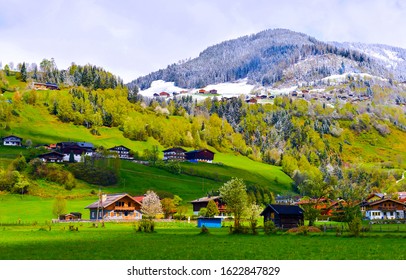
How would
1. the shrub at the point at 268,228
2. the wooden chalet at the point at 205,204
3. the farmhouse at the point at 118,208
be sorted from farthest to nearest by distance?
the wooden chalet at the point at 205,204 < the farmhouse at the point at 118,208 < the shrub at the point at 268,228

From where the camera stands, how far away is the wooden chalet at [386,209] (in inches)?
5906

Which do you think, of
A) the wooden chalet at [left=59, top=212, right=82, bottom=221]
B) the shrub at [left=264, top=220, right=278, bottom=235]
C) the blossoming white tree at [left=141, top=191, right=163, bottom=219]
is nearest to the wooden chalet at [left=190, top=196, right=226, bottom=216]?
the blossoming white tree at [left=141, top=191, right=163, bottom=219]

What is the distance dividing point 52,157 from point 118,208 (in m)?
71.2

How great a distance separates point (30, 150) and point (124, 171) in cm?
3497

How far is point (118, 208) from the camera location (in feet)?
418

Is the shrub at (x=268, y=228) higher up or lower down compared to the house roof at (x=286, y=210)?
lower down

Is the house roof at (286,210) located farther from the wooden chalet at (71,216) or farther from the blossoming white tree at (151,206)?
the wooden chalet at (71,216)

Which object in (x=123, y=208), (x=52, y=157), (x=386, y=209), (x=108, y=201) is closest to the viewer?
(x=108, y=201)

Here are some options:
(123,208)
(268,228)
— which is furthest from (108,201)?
(268,228)

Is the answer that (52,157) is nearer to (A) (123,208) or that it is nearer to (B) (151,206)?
(A) (123,208)

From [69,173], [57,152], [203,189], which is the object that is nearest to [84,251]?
[69,173]

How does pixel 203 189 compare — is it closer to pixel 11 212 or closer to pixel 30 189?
pixel 30 189

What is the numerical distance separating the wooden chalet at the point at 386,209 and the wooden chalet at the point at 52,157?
108m

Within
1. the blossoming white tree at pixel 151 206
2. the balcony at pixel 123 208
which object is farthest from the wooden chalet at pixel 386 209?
the balcony at pixel 123 208
